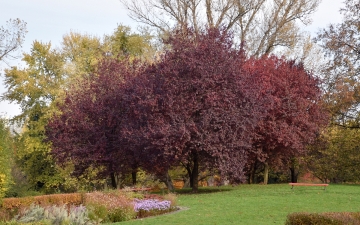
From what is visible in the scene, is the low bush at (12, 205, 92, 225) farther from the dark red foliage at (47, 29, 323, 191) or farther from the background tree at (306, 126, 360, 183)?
the background tree at (306, 126, 360, 183)

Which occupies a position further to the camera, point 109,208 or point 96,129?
point 96,129

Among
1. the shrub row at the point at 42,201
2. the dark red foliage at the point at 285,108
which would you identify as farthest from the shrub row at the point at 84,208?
the dark red foliage at the point at 285,108

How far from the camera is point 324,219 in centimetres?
993

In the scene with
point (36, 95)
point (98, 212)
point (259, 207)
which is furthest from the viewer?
point (36, 95)

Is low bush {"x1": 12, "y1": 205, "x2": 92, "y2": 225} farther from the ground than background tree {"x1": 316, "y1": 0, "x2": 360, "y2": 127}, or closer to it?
closer to it

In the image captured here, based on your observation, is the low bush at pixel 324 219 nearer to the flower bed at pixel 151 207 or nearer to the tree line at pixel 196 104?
the flower bed at pixel 151 207

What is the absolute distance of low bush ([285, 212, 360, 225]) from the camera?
32.1 ft

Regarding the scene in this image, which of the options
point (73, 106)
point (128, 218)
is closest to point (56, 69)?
point (73, 106)

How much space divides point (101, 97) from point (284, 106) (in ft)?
33.0

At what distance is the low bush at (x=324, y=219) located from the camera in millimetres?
9790

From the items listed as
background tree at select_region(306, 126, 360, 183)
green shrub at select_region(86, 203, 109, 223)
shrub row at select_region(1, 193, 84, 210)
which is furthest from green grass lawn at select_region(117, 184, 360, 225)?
background tree at select_region(306, 126, 360, 183)

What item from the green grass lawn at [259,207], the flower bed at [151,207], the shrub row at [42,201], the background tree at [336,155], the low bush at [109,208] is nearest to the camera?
the green grass lawn at [259,207]

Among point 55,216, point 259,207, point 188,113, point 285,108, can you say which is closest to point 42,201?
point 55,216

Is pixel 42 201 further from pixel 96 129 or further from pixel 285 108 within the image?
pixel 285 108
